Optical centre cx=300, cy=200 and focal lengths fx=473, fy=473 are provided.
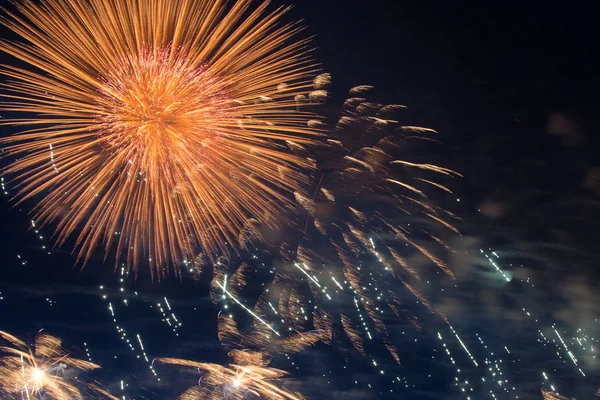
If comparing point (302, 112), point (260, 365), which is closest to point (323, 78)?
point (302, 112)

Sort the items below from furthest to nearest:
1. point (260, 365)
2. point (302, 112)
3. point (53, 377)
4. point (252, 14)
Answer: point (53, 377)
point (260, 365)
point (302, 112)
point (252, 14)

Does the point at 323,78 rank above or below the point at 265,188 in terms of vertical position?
above

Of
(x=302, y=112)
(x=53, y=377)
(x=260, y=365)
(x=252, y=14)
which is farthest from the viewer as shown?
(x=53, y=377)

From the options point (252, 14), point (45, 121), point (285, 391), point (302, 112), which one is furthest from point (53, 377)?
point (252, 14)

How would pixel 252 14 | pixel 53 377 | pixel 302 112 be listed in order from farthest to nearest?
pixel 53 377, pixel 302 112, pixel 252 14

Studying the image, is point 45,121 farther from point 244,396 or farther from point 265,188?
point 244,396

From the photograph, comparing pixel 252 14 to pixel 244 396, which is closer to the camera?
pixel 252 14

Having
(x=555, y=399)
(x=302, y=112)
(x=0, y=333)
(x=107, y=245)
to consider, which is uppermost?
(x=302, y=112)

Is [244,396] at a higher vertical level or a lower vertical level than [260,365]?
lower

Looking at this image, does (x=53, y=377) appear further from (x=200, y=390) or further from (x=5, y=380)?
(x=200, y=390)
